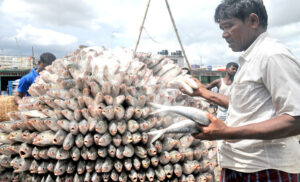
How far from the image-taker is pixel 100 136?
1.46m

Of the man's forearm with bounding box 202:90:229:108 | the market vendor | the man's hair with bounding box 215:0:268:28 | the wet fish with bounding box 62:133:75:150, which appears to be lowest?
the wet fish with bounding box 62:133:75:150

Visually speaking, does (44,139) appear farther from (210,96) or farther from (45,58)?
(45,58)

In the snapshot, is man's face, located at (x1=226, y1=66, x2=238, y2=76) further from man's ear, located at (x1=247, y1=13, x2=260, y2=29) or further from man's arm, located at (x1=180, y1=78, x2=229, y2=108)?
man's ear, located at (x1=247, y1=13, x2=260, y2=29)

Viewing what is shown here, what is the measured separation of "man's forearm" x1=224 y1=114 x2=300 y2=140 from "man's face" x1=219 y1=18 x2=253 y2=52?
0.53 m

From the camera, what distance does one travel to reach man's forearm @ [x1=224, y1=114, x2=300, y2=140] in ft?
3.65

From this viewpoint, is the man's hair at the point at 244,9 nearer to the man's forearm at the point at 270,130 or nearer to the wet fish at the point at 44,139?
the man's forearm at the point at 270,130

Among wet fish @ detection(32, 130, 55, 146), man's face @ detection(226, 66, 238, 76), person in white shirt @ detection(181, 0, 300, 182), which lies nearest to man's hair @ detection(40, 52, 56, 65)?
wet fish @ detection(32, 130, 55, 146)

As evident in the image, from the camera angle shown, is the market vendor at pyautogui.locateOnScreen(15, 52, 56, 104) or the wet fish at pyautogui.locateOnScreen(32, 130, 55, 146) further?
the market vendor at pyautogui.locateOnScreen(15, 52, 56, 104)

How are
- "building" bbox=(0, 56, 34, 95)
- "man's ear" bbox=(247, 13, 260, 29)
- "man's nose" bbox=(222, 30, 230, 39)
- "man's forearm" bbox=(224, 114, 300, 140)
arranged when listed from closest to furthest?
"man's forearm" bbox=(224, 114, 300, 140)
"man's ear" bbox=(247, 13, 260, 29)
"man's nose" bbox=(222, 30, 230, 39)
"building" bbox=(0, 56, 34, 95)

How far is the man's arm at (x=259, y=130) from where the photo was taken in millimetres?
1116

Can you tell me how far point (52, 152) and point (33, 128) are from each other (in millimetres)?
274

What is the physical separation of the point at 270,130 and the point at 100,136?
103cm

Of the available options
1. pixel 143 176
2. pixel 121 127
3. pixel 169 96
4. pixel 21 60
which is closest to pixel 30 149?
pixel 121 127

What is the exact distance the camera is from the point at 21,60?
2411 centimetres
